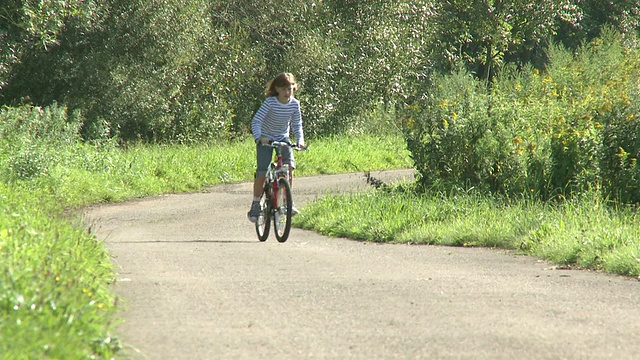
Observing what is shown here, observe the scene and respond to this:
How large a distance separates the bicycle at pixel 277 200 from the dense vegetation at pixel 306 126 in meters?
Result: 1.20

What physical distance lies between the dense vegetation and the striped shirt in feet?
5.59

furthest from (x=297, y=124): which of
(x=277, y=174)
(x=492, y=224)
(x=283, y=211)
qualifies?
(x=492, y=224)

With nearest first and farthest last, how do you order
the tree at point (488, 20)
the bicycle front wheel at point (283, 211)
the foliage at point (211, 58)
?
1. the bicycle front wheel at point (283, 211)
2. the foliage at point (211, 58)
3. the tree at point (488, 20)

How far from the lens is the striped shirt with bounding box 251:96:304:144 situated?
37.1 ft

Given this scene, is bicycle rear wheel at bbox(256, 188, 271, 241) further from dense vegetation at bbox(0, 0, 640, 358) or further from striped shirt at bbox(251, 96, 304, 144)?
dense vegetation at bbox(0, 0, 640, 358)

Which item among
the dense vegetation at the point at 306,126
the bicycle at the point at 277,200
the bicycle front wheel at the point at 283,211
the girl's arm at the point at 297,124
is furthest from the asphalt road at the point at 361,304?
the girl's arm at the point at 297,124

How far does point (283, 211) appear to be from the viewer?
1130 cm

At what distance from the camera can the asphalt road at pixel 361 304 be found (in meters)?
5.48

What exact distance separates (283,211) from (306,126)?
1806cm

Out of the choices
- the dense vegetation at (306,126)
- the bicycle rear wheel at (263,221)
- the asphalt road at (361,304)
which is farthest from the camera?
the bicycle rear wheel at (263,221)

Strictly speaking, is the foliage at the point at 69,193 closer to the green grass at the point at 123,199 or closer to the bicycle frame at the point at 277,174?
the green grass at the point at 123,199

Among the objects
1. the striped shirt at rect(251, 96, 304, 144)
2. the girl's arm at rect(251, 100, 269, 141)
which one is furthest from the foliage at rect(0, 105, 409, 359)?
the striped shirt at rect(251, 96, 304, 144)

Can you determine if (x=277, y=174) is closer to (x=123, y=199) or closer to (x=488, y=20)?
(x=123, y=199)

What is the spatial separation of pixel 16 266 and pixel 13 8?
46.0 ft
